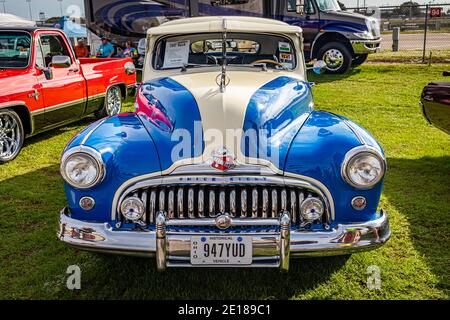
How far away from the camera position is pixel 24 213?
15.1 feet

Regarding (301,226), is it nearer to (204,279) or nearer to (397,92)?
(204,279)

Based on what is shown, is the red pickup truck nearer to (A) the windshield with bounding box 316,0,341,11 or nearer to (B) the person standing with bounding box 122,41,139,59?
(B) the person standing with bounding box 122,41,139,59

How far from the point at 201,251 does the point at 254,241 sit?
309mm

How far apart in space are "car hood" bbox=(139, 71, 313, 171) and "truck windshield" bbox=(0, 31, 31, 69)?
10.8 ft

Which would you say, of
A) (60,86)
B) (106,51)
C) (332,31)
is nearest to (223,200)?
(60,86)

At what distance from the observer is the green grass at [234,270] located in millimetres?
3270

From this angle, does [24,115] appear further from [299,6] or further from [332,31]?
[332,31]

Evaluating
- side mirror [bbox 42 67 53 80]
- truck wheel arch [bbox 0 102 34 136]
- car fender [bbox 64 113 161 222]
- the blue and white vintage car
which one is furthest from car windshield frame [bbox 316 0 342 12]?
car fender [bbox 64 113 161 222]

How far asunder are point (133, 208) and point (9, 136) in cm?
402

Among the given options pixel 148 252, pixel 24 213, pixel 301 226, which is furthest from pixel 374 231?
pixel 24 213

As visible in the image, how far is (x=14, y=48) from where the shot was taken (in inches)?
266

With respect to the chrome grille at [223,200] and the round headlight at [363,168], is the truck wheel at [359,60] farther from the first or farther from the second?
the chrome grille at [223,200]

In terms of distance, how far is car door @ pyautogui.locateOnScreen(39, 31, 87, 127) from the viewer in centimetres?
681

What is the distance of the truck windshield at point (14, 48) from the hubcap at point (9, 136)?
35.1 inches
